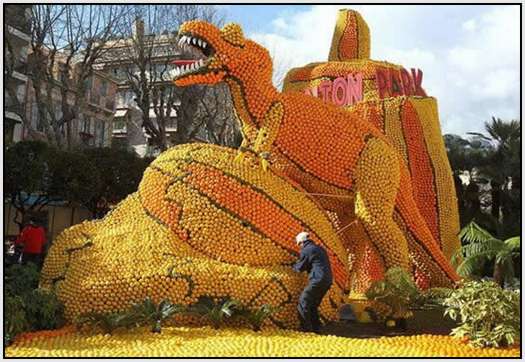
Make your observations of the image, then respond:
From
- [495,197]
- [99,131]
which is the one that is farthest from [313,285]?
[99,131]

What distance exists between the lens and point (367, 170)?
28.0 feet

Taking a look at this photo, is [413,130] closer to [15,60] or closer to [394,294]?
[394,294]

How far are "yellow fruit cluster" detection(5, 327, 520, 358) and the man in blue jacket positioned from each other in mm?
403

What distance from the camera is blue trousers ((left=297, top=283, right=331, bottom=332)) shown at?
279 inches

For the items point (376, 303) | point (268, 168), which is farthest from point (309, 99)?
point (376, 303)

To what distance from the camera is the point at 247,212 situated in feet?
25.0

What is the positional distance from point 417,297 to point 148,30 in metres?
18.0

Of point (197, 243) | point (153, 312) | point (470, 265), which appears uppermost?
point (197, 243)

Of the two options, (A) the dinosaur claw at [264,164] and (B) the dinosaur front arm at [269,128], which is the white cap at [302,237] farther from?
(B) the dinosaur front arm at [269,128]

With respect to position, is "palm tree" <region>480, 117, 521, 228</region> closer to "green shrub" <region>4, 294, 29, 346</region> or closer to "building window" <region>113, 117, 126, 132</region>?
"green shrub" <region>4, 294, 29, 346</region>

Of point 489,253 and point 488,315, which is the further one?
point 489,253

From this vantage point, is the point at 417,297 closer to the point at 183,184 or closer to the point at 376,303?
the point at 376,303

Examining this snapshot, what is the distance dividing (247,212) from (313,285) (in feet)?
3.94

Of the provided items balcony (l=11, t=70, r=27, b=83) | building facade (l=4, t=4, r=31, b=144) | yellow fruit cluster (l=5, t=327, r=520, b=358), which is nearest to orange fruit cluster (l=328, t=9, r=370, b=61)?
yellow fruit cluster (l=5, t=327, r=520, b=358)
